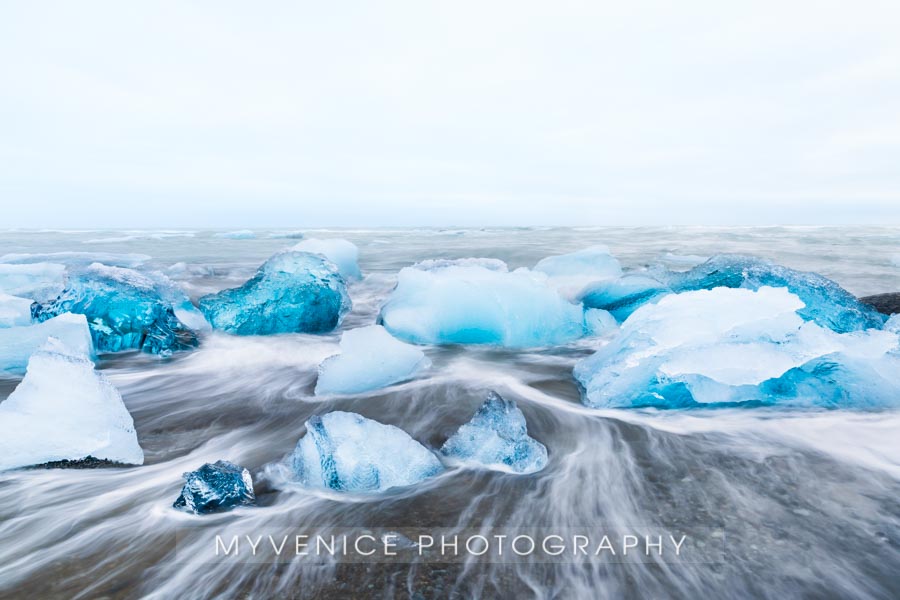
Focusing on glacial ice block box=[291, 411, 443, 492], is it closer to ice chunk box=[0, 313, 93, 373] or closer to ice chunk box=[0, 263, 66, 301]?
ice chunk box=[0, 313, 93, 373]

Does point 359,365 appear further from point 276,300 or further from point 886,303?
point 886,303

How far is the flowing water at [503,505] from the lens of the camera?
1.62 metres

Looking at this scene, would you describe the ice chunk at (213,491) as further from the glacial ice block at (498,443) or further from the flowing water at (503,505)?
the glacial ice block at (498,443)

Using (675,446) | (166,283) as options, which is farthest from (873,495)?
(166,283)

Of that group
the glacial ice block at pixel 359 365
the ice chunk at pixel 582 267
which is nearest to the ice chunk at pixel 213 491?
the glacial ice block at pixel 359 365

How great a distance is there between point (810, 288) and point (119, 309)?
653 cm

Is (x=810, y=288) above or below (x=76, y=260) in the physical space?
above

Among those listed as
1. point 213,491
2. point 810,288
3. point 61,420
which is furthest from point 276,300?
point 810,288

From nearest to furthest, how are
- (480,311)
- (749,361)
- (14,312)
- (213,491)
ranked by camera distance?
(213,491), (749,361), (480,311), (14,312)

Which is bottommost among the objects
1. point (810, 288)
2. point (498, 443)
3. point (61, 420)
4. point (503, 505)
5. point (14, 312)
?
point (503, 505)

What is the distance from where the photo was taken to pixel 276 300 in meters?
5.36

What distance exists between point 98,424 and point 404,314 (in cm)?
297

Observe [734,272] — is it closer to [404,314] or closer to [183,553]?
[404,314]

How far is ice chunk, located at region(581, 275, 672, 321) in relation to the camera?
533cm
